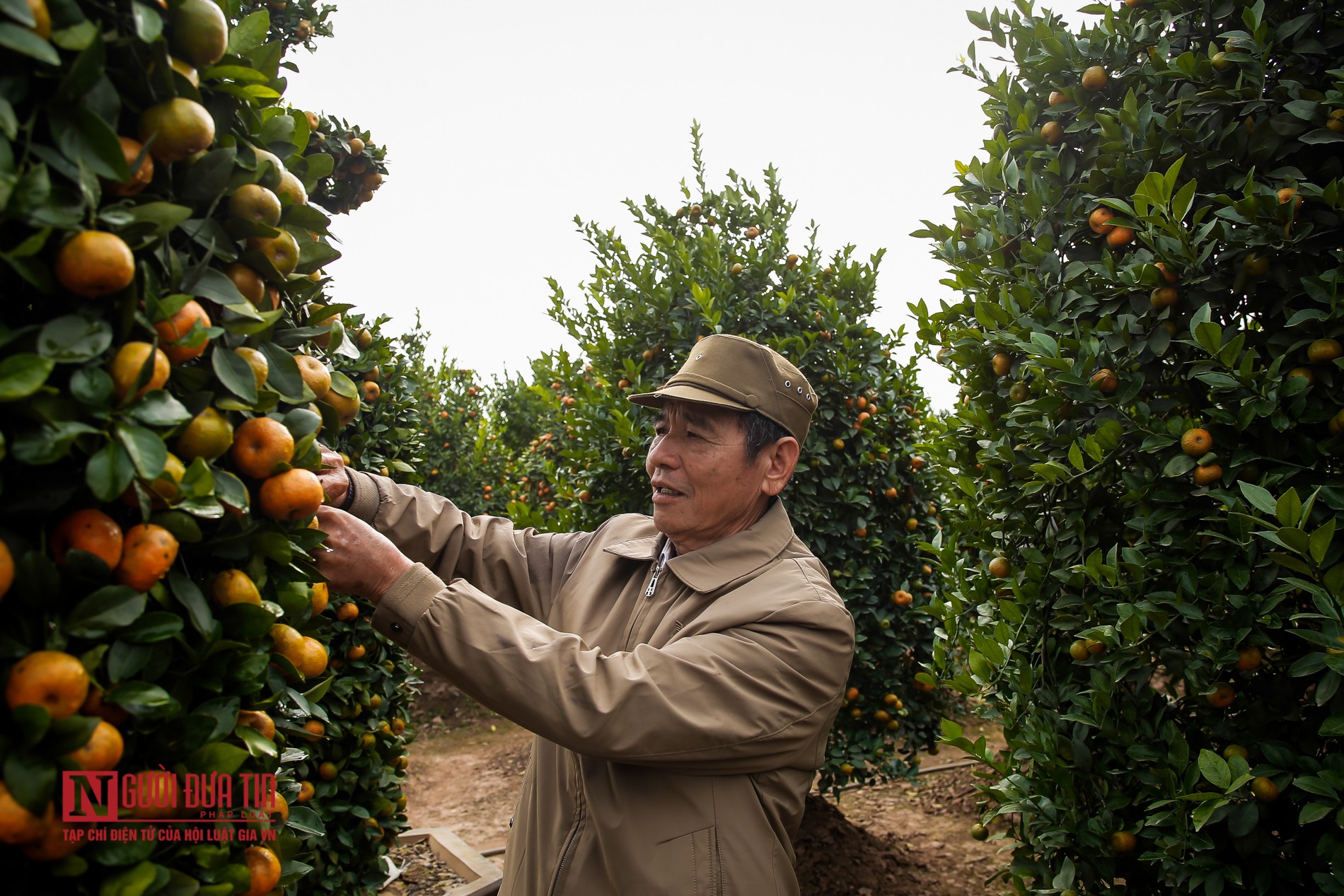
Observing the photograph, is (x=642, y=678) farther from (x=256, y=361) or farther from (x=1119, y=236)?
(x=1119, y=236)

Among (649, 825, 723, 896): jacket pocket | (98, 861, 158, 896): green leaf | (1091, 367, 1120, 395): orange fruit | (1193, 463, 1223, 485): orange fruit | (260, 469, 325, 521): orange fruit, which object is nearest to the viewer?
(98, 861, 158, 896): green leaf

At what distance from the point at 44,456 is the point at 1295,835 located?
2.59 metres

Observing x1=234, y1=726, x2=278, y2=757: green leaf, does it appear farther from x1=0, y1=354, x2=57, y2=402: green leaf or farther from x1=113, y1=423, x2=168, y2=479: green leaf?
x1=0, y1=354, x2=57, y2=402: green leaf

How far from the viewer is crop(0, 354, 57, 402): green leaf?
0.81 meters

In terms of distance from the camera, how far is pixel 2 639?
0.85m

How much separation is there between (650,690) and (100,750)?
110 cm

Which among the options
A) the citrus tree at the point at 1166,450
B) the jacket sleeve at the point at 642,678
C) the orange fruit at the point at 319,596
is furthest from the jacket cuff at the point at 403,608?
the citrus tree at the point at 1166,450

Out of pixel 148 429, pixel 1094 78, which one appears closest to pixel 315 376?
pixel 148 429

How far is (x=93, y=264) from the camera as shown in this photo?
89 cm

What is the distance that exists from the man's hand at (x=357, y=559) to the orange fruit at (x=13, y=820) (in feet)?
2.50

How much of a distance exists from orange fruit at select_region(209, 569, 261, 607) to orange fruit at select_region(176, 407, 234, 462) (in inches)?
6.2

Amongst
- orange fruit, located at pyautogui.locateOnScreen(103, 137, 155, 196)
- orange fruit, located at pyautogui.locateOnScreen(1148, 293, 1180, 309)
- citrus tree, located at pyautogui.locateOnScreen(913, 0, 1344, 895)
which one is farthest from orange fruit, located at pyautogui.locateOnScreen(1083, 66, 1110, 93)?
orange fruit, located at pyautogui.locateOnScreen(103, 137, 155, 196)

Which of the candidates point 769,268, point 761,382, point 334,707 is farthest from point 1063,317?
point 334,707

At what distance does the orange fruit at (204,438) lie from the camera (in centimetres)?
101
